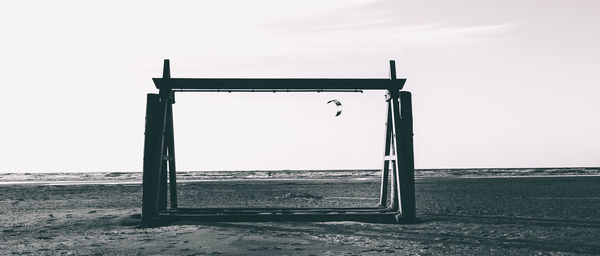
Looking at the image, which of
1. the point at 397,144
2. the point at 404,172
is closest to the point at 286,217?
the point at 404,172

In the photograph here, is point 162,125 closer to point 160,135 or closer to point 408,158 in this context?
point 160,135

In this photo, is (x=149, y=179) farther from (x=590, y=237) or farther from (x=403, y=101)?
(x=590, y=237)

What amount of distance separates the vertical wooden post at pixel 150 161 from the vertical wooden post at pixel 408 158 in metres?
4.68

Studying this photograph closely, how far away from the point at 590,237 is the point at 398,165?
10.9ft

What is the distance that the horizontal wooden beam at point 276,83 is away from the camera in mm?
9961

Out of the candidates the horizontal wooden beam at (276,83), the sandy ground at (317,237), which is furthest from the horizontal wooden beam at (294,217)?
the horizontal wooden beam at (276,83)

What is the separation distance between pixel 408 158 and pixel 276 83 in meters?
2.91

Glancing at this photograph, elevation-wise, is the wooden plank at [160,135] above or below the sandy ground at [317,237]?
above

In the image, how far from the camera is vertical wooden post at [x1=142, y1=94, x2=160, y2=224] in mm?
9609

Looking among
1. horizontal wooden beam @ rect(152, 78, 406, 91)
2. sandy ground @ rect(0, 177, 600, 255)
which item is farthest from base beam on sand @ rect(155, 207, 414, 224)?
horizontal wooden beam @ rect(152, 78, 406, 91)

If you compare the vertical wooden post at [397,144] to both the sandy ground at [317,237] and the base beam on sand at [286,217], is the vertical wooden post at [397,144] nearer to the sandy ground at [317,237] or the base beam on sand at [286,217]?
the base beam on sand at [286,217]

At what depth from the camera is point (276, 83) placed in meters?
9.98

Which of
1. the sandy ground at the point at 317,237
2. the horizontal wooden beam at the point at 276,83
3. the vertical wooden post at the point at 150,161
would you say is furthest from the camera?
the horizontal wooden beam at the point at 276,83

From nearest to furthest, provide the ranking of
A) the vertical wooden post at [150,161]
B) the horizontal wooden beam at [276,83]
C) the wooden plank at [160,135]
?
the vertical wooden post at [150,161] < the wooden plank at [160,135] < the horizontal wooden beam at [276,83]
